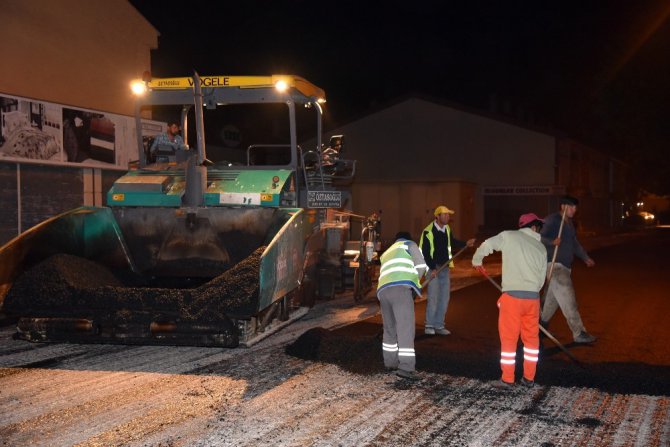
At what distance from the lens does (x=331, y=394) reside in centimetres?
574

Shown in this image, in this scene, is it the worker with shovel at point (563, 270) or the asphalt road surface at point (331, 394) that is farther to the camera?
the worker with shovel at point (563, 270)

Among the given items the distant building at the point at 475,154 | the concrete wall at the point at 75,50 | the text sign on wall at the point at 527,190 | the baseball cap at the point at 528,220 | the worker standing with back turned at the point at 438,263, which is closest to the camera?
the baseball cap at the point at 528,220

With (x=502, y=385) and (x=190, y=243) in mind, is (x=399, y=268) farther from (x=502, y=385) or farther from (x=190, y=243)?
(x=190, y=243)

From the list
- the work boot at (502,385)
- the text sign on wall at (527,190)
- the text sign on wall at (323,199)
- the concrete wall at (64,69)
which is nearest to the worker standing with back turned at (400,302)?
the work boot at (502,385)

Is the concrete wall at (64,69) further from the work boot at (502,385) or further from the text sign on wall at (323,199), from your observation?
the work boot at (502,385)

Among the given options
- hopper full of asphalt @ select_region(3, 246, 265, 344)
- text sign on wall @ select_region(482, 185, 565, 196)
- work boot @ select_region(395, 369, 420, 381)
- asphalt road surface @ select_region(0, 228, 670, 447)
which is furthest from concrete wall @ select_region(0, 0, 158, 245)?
text sign on wall @ select_region(482, 185, 565, 196)

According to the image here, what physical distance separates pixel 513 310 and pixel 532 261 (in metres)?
0.48

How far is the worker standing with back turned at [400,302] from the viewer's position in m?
6.30

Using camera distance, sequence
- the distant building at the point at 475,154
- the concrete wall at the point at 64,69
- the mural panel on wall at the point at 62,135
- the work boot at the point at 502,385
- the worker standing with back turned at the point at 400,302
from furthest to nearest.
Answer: the distant building at the point at 475,154
the concrete wall at the point at 64,69
the mural panel on wall at the point at 62,135
the worker standing with back turned at the point at 400,302
the work boot at the point at 502,385

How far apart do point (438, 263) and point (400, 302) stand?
2218mm

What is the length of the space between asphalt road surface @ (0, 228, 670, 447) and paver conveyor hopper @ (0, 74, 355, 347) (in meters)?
0.41

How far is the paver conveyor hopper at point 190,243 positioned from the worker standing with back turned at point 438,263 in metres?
1.46

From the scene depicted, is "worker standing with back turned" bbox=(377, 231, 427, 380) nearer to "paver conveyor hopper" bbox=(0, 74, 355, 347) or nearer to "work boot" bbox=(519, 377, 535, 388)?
"work boot" bbox=(519, 377, 535, 388)

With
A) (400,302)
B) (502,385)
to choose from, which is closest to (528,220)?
(400,302)
